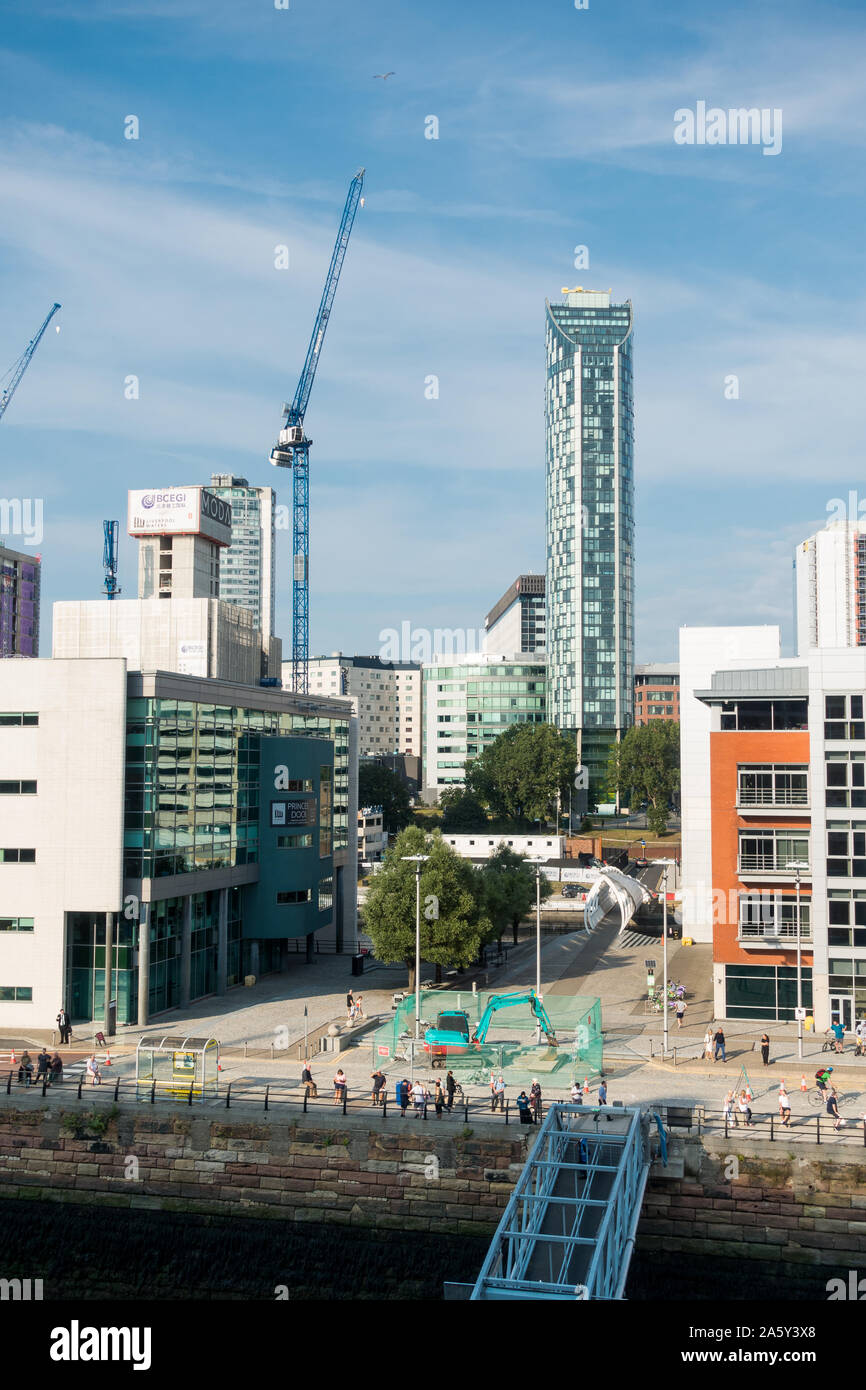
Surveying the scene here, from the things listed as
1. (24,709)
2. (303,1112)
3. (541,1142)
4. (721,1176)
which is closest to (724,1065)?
(721,1176)

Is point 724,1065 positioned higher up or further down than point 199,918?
further down

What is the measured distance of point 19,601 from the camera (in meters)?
178

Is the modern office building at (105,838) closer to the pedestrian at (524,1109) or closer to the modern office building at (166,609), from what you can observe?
the pedestrian at (524,1109)

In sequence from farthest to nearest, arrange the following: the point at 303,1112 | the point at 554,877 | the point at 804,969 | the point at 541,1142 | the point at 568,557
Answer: the point at 568,557 → the point at 554,877 → the point at 804,969 → the point at 303,1112 → the point at 541,1142

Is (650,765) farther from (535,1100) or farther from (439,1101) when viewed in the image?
(439,1101)

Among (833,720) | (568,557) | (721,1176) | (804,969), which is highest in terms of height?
(568,557)

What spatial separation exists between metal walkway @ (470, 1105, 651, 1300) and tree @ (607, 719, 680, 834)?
3891 inches

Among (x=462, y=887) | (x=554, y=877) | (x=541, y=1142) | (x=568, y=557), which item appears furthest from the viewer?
(x=568, y=557)

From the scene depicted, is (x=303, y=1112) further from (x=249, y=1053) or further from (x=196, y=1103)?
(x=249, y=1053)

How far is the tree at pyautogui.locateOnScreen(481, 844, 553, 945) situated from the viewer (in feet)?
190

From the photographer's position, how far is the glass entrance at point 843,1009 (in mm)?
45625

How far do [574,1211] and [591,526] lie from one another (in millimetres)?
149735

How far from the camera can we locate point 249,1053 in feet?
138

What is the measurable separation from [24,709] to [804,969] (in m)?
33.1
